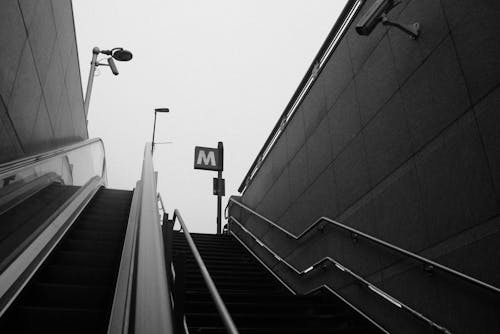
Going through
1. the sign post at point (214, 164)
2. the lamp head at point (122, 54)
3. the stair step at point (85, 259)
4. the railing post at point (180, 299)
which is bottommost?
the railing post at point (180, 299)

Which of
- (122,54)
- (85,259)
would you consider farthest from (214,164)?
(85,259)

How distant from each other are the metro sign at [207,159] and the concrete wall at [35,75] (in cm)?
537

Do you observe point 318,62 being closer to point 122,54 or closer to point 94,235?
point 94,235

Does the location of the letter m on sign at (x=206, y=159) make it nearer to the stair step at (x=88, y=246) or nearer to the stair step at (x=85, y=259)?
the stair step at (x=88, y=246)

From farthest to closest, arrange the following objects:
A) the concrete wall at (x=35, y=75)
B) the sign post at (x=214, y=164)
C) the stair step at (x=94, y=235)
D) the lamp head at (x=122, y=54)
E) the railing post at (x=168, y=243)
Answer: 1. the sign post at (x=214, y=164)
2. the lamp head at (x=122, y=54)
3. the stair step at (x=94, y=235)
4. the concrete wall at (x=35, y=75)
5. the railing post at (x=168, y=243)

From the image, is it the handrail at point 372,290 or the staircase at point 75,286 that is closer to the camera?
the staircase at point 75,286

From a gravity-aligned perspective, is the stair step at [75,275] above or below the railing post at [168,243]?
below

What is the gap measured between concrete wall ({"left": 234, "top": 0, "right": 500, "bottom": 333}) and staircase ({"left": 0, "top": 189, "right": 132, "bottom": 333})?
90.8 inches

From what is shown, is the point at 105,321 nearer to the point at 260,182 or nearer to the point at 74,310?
the point at 74,310

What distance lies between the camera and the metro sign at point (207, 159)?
484 inches

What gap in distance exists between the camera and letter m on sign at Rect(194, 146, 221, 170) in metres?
12.3

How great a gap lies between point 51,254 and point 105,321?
1.34m

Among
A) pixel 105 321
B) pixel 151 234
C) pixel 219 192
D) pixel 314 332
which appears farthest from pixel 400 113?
pixel 219 192

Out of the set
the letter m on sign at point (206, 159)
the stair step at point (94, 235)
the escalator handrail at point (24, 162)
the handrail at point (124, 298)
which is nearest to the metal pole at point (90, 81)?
the letter m on sign at point (206, 159)
